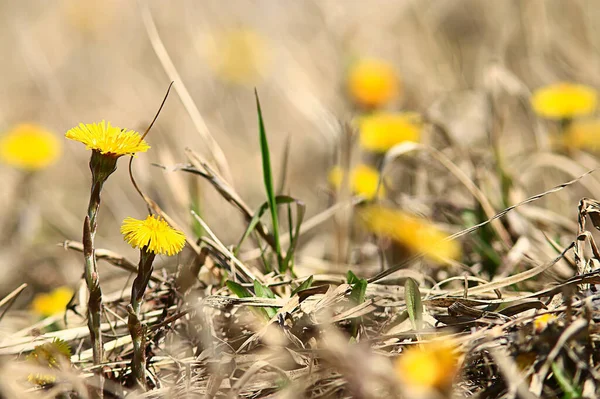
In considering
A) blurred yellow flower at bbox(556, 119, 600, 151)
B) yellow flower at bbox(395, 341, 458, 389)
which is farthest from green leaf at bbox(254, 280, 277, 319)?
blurred yellow flower at bbox(556, 119, 600, 151)

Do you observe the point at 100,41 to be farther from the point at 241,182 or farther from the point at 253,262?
the point at 253,262

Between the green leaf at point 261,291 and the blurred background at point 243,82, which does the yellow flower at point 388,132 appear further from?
the green leaf at point 261,291

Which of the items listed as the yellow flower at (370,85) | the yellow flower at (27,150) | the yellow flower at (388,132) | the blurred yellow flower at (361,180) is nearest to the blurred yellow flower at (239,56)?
the yellow flower at (370,85)

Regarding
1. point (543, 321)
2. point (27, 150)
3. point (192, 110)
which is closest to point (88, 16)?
point (27, 150)

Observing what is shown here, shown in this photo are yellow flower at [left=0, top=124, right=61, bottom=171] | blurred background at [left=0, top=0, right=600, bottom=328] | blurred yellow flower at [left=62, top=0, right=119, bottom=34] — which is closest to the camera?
blurred background at [left=0, top=0, right=600, bottom=328]

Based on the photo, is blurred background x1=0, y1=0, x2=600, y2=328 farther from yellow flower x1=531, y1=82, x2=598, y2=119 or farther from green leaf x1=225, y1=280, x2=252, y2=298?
green leaf x1=225, y1=280, x2=252, y2=298
